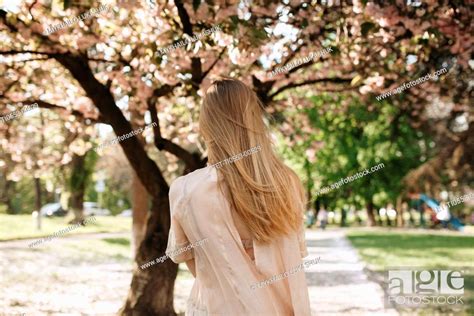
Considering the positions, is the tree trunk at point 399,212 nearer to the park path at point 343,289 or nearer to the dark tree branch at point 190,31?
the park path at point 343,289

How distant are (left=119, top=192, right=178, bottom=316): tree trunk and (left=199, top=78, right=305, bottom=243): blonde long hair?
5.15 metres

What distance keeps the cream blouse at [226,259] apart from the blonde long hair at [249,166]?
57 mm

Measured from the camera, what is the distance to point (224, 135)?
2582 mm

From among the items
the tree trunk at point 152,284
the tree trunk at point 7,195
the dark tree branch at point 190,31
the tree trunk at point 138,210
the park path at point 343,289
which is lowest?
the park path at point 343,289

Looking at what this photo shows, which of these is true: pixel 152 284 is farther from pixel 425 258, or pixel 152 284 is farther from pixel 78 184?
pixel 78 184

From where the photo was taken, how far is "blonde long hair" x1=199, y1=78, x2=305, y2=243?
2539 millimetres

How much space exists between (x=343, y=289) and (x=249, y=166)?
30.6ft

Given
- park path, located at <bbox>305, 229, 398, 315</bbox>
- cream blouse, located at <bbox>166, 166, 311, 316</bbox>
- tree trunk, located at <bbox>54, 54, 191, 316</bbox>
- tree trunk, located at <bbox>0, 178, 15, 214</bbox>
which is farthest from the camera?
tree trunk, located at <bbox>0, 178, 15, 214</bbox>

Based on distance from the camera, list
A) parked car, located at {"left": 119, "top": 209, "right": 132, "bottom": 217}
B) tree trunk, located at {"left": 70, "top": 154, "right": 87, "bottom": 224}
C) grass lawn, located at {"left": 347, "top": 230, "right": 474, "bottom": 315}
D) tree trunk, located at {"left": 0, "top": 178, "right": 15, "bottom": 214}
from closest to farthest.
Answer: grass lawn, located at {"left": 347, "top": 230, "right": 474, "bottom": 315} < tree trunk, located at {"left": 70, "top": 154, "right": 87, "bottom": 224} < tree trunk, located at {"left": 0, "top": 178, "right": 15, "bottom": 214} < parked car, located at {"left": 119, "top": 209, "right": 132, "bottom": 217}

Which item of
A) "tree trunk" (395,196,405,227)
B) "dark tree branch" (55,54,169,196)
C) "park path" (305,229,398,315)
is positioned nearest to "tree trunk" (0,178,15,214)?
"tree trunk" (395,196,405,227)

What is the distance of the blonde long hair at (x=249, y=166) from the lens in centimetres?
254

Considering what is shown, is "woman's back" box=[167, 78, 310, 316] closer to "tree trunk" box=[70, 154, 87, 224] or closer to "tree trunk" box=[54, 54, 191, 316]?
"tree trunk" box=[54, 54, 191, 316]

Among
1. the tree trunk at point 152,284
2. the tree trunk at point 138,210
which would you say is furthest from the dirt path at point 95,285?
the tree trunk at point 152,284

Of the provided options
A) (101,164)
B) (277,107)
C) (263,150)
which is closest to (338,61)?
(277,107)
